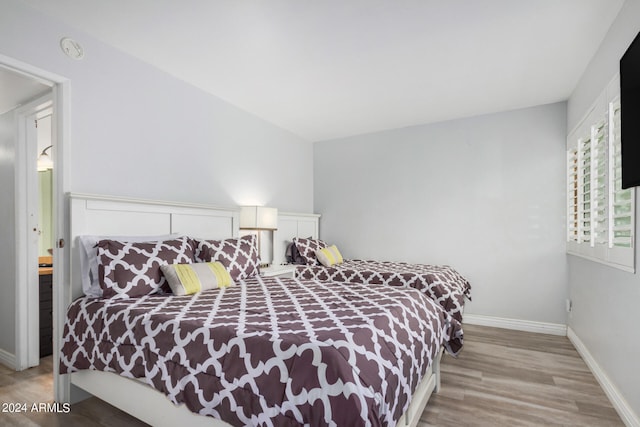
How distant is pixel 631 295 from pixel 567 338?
1.95m

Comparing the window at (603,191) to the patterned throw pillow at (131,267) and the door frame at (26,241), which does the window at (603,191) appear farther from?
the door frame at (26,241)

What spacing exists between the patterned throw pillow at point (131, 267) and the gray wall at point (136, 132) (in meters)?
0.56

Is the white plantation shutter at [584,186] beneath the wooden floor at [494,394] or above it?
above

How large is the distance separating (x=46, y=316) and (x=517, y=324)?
4777mm

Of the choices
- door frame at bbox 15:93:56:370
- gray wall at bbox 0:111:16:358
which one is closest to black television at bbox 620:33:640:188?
door frame at bbox 15:93:56:370

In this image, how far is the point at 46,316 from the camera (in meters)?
3.07

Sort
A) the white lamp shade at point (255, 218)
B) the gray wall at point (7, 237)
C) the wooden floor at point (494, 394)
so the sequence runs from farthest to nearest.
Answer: the white lamp shade at point (255, 218) → the gray wall at point (7, 237) → the wooden floor at point (494, 394)

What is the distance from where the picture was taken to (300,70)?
296cm

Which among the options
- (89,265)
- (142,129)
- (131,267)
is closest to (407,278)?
(131,267)

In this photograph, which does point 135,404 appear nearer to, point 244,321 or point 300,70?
point 244,321

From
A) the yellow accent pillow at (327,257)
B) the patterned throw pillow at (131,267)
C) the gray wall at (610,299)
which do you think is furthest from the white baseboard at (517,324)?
the patterned throw pillow at (131,267)

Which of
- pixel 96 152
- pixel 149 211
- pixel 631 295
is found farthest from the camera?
pixel 149 211

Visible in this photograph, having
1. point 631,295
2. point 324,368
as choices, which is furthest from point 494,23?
point 324,368

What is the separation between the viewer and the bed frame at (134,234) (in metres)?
1.73
